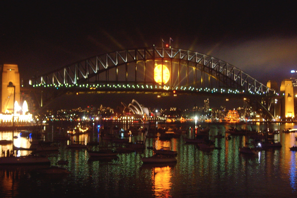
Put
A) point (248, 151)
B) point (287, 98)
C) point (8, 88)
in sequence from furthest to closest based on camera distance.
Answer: point (287, 98) → point (8, 88) → point (248, 151)

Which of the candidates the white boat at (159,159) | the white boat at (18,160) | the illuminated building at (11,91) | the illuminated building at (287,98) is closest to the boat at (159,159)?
the white boat at (159,159)

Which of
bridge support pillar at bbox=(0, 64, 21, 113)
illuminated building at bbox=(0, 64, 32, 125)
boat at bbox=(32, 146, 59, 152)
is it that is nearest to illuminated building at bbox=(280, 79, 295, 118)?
illuminated building at bbox=(0, 64, 32, 125)

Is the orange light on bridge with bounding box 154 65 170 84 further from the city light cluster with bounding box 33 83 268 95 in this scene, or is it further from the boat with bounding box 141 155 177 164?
the boat with bounding box 141 155 177 164

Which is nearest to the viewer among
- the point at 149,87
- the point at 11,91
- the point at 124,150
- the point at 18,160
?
the point at 18,160

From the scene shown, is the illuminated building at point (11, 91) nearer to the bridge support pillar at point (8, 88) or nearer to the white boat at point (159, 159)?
the bridge support pillar at point (8, 88)

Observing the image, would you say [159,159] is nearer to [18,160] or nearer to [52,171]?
[52,171]

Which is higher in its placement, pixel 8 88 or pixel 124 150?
pixel 8 88

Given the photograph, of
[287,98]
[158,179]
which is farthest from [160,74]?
[158,179]

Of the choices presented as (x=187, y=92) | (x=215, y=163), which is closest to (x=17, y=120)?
(x=187, y=92)
